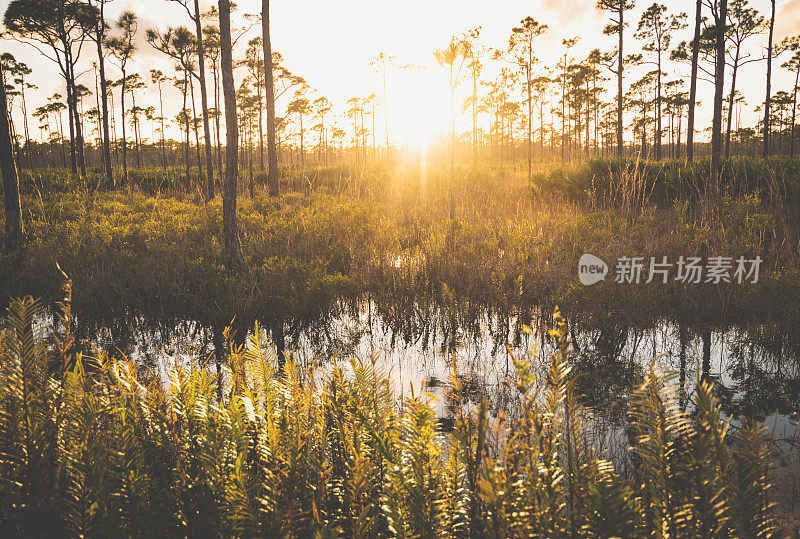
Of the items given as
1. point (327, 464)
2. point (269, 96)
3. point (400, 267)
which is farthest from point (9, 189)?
point (327, 464)

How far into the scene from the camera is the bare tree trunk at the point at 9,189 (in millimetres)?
7953

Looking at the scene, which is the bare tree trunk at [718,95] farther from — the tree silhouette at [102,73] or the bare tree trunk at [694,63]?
the tree silhouette at [102,73]

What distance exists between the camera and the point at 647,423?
0.92 m

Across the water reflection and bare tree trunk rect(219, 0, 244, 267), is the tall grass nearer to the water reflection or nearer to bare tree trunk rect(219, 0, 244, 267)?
the water reflection

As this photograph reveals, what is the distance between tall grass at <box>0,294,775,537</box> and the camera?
83 centimetres

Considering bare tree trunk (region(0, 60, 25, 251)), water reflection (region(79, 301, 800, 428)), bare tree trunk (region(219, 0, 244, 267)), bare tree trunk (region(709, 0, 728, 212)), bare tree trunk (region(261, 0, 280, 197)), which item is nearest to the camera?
water reflection (region(79, 301, 800, 428))

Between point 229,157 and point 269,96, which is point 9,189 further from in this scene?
point 269,96

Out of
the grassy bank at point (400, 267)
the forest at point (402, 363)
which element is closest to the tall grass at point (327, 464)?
the forest at point (402, 363)

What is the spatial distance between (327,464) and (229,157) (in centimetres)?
694

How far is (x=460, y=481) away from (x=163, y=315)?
515 cm

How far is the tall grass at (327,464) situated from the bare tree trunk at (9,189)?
904 centimetres

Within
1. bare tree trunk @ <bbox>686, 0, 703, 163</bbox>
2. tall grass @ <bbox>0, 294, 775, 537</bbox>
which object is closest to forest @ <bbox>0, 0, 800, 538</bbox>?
tall grass @ <bbox>0, 294, 775, 537</bbox>

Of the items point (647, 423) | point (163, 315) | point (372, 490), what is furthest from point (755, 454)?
point (163, 315)

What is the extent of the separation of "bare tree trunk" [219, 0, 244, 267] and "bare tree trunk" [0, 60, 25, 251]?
14.1 feet
